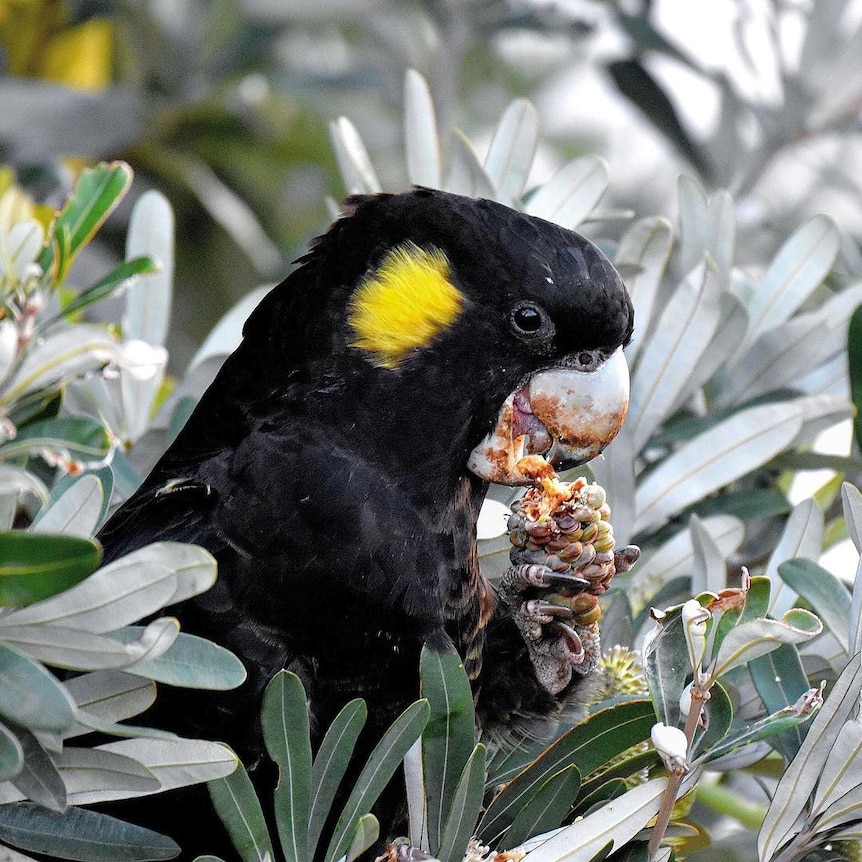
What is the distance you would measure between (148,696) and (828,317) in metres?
0.97

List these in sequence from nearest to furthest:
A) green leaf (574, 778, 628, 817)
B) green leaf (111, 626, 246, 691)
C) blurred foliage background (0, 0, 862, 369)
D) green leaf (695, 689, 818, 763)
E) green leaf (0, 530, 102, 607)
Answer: green leaf (0, 530, 102, 607), green leaf (111, 626, 246, 691), green leaf (695, 689, 818, 763), green leaf (574, 778, 628, 817), blurred foliage background (0, 0, 862, 369)

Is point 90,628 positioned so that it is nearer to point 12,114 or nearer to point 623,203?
point 12,114

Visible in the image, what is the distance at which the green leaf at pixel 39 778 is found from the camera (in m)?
0.78

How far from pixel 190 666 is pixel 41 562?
0.16 m

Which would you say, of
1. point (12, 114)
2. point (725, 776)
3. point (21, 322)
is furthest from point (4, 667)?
point (12, 114)

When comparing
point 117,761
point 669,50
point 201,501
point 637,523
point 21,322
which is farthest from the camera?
point 669,50

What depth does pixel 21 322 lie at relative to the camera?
0.68m

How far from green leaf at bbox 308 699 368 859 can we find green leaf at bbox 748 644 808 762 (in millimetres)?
383

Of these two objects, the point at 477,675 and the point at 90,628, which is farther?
the point at 477,675

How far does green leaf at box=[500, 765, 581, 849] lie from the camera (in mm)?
959

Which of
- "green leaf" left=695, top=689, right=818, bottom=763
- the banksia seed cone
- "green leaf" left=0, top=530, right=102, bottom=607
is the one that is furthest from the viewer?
the banksia seed cone

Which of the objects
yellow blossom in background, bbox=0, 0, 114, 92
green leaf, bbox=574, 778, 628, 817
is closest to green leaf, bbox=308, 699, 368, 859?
green leaf, bbox=574, 778, 628, 817

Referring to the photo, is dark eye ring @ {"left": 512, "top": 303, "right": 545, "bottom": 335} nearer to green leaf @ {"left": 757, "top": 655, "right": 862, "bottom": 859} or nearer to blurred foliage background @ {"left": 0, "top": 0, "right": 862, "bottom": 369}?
green leaf @ {"left": 757, "top": 655, "right": 862, "bottom": 859}

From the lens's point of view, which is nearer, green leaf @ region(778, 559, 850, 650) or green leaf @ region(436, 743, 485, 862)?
green leaf @ region(436, 743, 485, 862)
